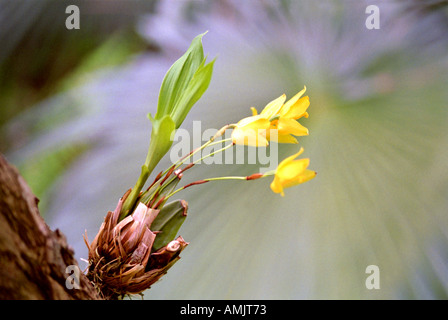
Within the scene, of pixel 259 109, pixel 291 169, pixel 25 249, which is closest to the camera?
pixel 25 249

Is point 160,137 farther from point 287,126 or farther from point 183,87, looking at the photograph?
point 287,126

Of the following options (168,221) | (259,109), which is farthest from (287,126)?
(168,221)

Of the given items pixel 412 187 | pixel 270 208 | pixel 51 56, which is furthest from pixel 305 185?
pixel 51 56

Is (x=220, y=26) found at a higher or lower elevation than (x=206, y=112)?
higher

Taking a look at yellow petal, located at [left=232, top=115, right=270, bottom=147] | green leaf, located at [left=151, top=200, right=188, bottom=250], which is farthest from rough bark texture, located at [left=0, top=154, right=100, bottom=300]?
yellow petal, located at [left=232, top=115, right=270, bottom=147]
